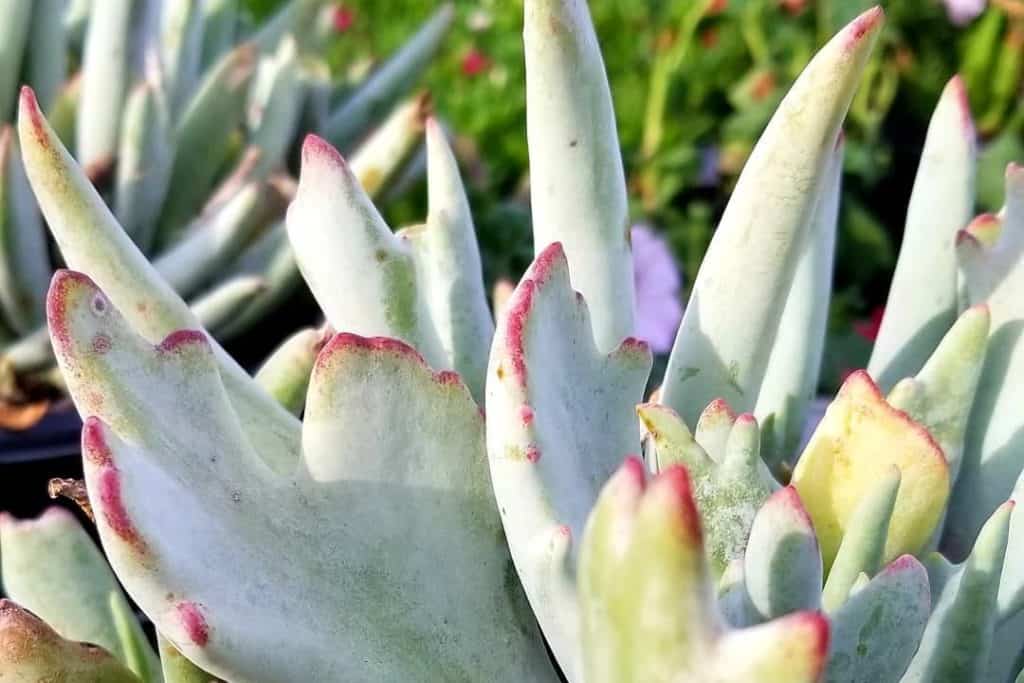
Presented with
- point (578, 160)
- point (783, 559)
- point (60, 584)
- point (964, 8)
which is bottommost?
point (60, 584)

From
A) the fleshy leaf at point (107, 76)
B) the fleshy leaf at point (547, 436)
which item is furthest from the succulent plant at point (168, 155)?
the fleshy leaf at point (547, 436)

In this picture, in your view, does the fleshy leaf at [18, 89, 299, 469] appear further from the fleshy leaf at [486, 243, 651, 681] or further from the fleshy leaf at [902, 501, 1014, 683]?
the fleshy leaf at [902, 501, 1014, 683]

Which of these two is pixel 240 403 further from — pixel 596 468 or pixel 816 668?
pixel 816 668

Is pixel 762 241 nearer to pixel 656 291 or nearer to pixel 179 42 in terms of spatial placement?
pixel 179 42

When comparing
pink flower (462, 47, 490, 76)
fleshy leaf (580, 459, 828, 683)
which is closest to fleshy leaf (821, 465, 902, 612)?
fleshy leaf (580, 459, 828, 683)

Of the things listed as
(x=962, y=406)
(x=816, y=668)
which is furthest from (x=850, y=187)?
(x=816, y=668)

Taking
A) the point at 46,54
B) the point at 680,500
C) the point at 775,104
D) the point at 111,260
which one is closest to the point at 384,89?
the point at 46,54

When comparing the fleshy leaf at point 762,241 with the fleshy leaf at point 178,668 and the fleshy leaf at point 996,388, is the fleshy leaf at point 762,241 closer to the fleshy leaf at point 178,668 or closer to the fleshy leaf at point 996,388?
the fleshy leaf at point 996,388
